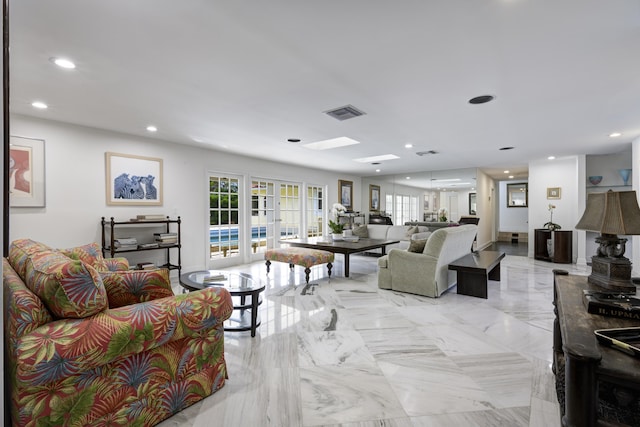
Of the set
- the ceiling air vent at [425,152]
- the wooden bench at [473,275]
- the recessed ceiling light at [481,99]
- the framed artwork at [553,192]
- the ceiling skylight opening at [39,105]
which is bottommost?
the wooden bench at [473,275]

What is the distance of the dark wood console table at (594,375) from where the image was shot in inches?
36.5

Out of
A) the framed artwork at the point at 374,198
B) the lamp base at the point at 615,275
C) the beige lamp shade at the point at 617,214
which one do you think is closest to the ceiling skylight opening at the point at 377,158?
the framed artwork at the point at 374,198

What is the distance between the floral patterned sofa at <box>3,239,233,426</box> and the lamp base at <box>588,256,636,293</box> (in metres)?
2.24

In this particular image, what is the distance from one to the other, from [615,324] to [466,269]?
2625 millimetres

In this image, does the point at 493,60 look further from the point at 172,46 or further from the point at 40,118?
the point at 40,118

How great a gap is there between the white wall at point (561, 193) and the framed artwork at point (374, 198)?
12.8 ft

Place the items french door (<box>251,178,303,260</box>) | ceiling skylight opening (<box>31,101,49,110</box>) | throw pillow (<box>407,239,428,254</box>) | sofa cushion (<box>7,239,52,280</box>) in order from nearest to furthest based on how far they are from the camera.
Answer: sofa cushion (<box>7,239,52,280</box>), ceiling skylight opening (<box>31,101,49,110</box>), throw pillow (<box>407,239,428,254</box>), french door (<box>251,178,303,260</box>)

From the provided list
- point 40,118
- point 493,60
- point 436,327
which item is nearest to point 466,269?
point 436,327

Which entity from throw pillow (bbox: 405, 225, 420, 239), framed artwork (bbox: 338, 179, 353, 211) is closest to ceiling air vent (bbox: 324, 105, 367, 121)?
throw pillow (bbox: 405, 225, 420, 239)

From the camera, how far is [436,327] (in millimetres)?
2857

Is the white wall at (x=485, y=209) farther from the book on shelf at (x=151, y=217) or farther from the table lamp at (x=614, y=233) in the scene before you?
the book on shelf at (x=151, y=217)

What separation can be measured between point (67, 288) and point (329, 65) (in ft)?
7.00

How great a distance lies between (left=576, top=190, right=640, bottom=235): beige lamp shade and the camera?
1.68 metres

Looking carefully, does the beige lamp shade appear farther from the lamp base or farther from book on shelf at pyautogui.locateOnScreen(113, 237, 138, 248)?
book on shelf at pyautogui.locateOnScreen(113, 237, 138, 248)
